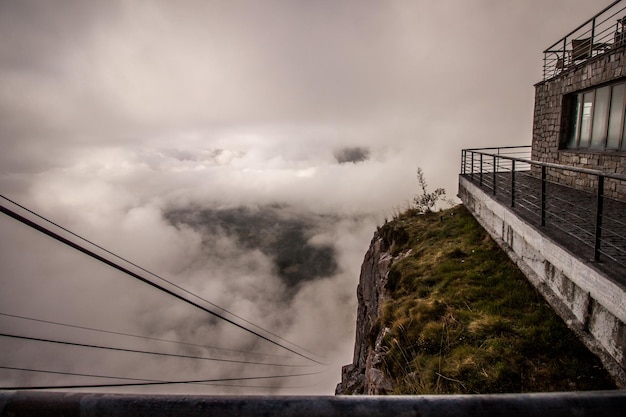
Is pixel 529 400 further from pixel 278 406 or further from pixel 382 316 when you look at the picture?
pixel 382 316

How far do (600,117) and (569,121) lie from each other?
1.77 meters

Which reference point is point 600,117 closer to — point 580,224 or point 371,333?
point 580,224

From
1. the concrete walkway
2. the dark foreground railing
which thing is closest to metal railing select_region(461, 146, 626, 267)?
the concrete walkway

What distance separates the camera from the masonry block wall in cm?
903

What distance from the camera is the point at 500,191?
32.9 feet

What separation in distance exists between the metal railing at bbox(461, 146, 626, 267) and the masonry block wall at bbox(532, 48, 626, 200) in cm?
15

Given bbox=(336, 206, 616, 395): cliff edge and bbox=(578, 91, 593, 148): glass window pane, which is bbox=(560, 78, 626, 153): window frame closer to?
bbox=(578, 91, 593, 148): glass window pane

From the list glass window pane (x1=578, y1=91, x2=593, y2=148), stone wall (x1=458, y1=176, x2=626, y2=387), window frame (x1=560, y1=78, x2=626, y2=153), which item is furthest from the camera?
glass window pane (x1=578, y1=91, x2=593, y2=148)

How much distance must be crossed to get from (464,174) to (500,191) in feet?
12.5

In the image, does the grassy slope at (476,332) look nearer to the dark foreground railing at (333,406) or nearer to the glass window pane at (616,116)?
the dark foreground railing at (333,406)

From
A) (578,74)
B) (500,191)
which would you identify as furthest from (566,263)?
(578,74)

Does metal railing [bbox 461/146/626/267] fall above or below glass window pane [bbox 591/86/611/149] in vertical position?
below

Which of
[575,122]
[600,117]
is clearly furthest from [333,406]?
[575,122]

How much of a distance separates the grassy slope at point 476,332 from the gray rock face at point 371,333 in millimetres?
340
